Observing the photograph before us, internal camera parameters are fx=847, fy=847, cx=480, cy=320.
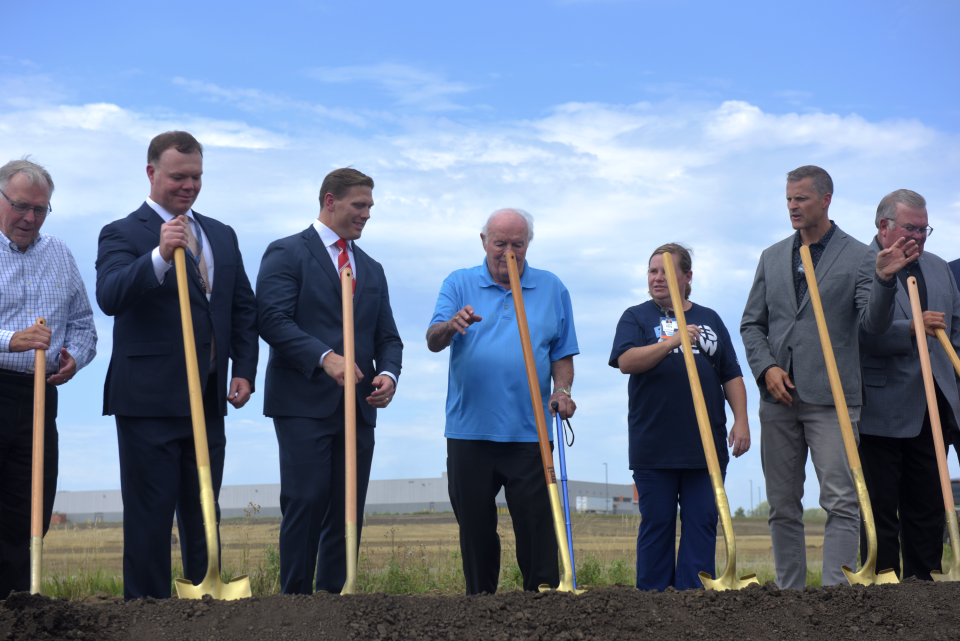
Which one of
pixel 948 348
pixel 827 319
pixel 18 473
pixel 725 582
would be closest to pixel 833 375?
pixel 827 319

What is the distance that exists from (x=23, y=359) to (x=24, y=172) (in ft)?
3.04

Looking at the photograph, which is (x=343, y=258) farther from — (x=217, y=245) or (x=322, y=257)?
(x=217, y=245)

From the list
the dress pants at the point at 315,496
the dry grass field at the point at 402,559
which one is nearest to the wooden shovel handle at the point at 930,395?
the dry grass field at the point at 402,559

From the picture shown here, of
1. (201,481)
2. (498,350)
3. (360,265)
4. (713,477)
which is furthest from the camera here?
(498,350)

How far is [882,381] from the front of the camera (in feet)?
16.9

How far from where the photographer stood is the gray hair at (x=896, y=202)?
5137mm

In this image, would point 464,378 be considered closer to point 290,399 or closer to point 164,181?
point 290,399

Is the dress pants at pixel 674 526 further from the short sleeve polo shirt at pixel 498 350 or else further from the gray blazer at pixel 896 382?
the gray blazer at pixel 896 382

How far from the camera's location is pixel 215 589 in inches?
136

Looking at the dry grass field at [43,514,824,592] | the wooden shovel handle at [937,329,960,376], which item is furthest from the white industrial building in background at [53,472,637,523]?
the wooden shovel handle at [937,329,960,376]

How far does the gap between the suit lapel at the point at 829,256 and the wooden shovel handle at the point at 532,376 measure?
1.73m

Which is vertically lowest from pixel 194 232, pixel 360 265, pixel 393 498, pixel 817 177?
pixel 393 498

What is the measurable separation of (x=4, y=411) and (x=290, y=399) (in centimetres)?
143

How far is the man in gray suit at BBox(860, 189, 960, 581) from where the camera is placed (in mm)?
5121
